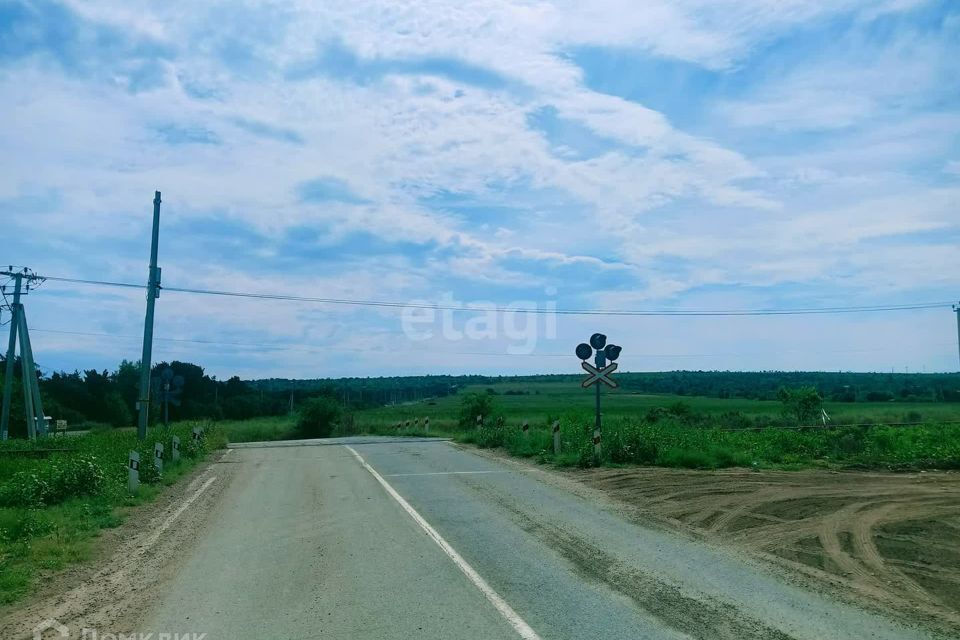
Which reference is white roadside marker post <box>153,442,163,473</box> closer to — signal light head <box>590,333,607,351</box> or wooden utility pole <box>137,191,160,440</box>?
wooden utility pole <box>137,191,160,440</box>

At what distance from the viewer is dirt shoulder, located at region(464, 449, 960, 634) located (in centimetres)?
823

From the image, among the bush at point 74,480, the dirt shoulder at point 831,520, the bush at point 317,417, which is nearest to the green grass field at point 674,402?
the bush at point 317,417

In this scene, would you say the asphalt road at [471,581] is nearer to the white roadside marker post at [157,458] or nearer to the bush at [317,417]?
the white roadside marker post at [157,458]

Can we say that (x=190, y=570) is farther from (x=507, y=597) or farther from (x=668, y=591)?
(x=668, y=591)

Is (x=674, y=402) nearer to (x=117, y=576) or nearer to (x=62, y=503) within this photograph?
(x=62, y=503)

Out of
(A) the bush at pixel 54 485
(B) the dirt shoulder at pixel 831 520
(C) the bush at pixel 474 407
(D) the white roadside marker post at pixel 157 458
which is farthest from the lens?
(C) the bush at pixel 474 407

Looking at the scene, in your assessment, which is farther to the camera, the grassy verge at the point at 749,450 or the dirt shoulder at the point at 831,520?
the grassy verge at the point at 749,450

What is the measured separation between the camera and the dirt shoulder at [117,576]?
24.2 ft

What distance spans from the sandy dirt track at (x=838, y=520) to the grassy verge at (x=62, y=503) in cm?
901

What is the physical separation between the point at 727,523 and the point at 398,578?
19.8 feet

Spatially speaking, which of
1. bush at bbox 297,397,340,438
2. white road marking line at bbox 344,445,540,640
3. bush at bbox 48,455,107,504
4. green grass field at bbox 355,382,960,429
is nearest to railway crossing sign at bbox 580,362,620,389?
white road marking line at bbox 344,445,540,640

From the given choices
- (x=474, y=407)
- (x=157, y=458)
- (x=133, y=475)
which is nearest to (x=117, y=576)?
(x=133, y=475)

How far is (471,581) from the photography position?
8.36 meters

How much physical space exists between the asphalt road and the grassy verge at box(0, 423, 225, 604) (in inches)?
66.5
